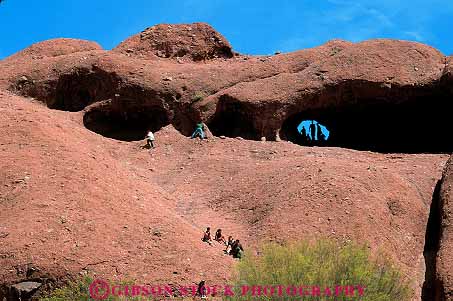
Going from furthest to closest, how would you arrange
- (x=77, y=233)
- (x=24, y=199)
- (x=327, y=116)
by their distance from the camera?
(x=327, y=116), (x=24, y=199), (x=77, y=233)

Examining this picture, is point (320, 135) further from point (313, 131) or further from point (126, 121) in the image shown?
point (126, 121)

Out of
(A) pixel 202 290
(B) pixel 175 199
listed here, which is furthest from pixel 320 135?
(A) pixel 202 290

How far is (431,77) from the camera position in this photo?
96.4ft

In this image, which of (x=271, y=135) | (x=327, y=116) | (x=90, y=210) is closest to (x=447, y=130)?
(x=327, y=116)

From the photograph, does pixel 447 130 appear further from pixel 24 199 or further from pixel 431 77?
pixel 24 199

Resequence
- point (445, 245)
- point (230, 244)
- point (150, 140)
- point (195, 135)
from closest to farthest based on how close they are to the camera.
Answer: point (230, 244) → point (445, 245) → point (150, 140) → point (195, 135)

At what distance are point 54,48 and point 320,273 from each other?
21609 millimetres

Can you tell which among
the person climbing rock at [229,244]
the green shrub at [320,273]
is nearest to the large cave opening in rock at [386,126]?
the person climbing rock at [229,244]

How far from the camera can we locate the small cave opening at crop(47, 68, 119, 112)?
3062 centimetres

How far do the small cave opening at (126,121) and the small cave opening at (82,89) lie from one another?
0.70m

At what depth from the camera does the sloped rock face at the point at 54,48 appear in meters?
33.5

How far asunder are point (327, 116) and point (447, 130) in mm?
4662

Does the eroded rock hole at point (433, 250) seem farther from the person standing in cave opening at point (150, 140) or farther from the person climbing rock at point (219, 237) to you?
the person standing in cave opening at point (150, 140)

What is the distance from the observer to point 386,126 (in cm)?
3206
